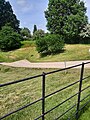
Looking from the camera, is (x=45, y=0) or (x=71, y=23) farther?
(x=45, y=0)

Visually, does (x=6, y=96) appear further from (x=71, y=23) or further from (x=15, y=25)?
(x=15, y=25)

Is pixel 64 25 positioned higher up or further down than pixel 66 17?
further down

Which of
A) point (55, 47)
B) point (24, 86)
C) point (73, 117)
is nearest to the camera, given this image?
point (73, 117)

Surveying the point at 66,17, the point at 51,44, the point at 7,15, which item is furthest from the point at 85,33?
the point at 7,15

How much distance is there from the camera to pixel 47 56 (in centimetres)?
2731

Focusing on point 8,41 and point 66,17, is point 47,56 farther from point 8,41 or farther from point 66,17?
point 66,17

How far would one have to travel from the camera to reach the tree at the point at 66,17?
3412cm

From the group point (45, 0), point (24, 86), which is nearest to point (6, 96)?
point (24, 86)

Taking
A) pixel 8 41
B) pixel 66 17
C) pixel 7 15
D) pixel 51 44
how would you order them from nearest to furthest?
pixel 51 44 → pixel 8 41 → pixel 66 17 → pixel 7 15

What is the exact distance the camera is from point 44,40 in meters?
27.9

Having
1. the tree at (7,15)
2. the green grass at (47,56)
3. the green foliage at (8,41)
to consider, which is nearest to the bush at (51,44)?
the green grass at (47,56)

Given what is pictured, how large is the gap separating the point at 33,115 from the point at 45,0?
36.3m

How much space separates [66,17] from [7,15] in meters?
19.9

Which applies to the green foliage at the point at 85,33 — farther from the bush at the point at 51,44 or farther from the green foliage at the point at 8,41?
the green foliage at the point at 8,41
